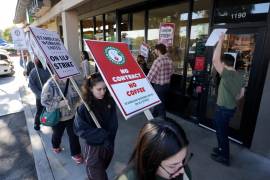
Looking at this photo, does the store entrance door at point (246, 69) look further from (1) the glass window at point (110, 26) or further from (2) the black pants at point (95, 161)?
(1) the glass window at point (110, 26)

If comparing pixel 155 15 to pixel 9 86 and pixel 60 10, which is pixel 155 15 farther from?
pixel 9 86

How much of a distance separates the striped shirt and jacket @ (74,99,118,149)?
218 cm

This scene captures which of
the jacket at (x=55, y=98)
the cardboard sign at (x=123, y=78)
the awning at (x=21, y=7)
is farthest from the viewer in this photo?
the awning at (x=21, y=7)

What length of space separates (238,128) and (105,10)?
577 cm

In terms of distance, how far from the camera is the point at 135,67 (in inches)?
68.1

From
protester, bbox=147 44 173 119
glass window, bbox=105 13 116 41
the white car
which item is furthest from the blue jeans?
the white car

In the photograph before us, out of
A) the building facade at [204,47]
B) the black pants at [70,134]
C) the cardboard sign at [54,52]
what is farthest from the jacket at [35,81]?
the building facade at [204,47]

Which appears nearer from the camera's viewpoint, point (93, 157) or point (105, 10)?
point (93, 157)

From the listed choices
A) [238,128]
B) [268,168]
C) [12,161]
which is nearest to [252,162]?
[268,168]

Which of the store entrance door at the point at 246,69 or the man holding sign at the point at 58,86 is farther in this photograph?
the store entrance door at the point at 246,69

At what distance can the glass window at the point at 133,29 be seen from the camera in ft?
19.0

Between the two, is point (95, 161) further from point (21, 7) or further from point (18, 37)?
point (21, 7)

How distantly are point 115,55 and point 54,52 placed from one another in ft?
3.86

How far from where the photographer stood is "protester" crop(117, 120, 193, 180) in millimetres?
856
